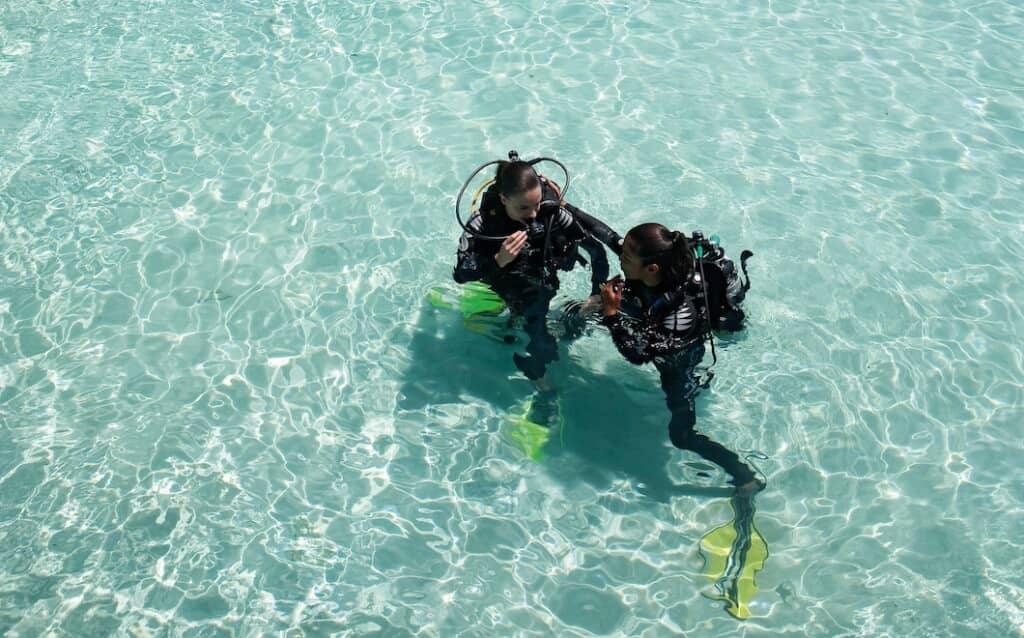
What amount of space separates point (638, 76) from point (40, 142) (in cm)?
548

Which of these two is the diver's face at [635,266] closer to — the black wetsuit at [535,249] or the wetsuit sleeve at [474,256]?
the black wetsuit at [535,249]

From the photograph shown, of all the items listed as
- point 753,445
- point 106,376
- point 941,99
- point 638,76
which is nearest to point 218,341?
point 106,376

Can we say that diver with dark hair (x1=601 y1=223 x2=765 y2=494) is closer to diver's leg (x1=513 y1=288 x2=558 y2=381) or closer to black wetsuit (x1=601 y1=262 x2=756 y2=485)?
black wetsuit (x1=601 y1=262 x2=756 y2=485)

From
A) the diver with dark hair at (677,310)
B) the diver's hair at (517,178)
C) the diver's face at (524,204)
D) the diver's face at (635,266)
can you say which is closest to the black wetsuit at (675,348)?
the diver with dark hair at (677,310)

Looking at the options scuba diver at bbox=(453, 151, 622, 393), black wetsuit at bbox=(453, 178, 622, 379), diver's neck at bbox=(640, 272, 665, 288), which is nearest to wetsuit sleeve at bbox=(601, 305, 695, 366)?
diver's neck at bbox=(640, 272, 665, 288)

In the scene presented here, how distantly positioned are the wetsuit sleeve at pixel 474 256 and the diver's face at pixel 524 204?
34cm

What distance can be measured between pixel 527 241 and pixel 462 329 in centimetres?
124

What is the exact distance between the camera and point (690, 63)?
8.45 metres

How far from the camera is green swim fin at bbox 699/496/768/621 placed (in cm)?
480

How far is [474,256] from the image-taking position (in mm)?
5188

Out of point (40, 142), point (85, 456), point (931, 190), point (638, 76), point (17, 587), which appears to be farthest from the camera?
point (638, 76)

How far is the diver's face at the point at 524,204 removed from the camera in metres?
4.76

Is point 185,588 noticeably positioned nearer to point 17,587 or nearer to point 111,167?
point 17,587

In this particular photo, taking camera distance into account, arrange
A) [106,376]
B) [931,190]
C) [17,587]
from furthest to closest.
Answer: [931,190]
[106,376]
[17,587]
